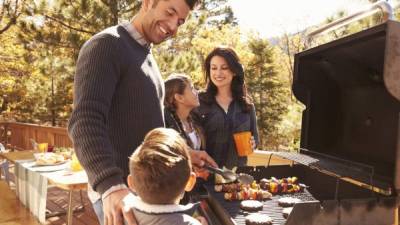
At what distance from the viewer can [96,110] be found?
1216mm

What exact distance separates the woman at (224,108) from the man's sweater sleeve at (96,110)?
1.58 meters

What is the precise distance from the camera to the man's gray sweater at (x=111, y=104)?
1169 mm

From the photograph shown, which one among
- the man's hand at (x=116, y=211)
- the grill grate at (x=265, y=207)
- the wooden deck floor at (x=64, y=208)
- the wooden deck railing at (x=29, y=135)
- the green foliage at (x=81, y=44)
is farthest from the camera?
the green foliage at (x=81, y=44)

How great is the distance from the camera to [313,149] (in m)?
2.29

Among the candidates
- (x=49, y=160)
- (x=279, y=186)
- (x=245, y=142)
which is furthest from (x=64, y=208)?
(x=279, y=186)

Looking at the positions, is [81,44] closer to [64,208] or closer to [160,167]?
[64,208]

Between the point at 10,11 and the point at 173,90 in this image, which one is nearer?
the point at 173,90

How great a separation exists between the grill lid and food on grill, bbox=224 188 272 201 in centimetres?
45

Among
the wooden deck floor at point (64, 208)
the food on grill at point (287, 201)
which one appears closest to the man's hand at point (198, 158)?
the food on grill at point (287, 201)

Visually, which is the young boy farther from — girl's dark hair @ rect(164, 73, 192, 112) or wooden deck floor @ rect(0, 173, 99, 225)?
wooden deck floor @ rect(0, 173, 99, 225)

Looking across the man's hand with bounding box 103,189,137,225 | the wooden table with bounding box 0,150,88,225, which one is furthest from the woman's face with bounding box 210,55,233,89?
the man's hand with bounding box 103,189,137,225

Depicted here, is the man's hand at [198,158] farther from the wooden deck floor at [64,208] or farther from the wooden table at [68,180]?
the wooden deck floor at [64,208]

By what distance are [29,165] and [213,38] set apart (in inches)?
446

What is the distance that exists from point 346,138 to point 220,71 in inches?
46.5
